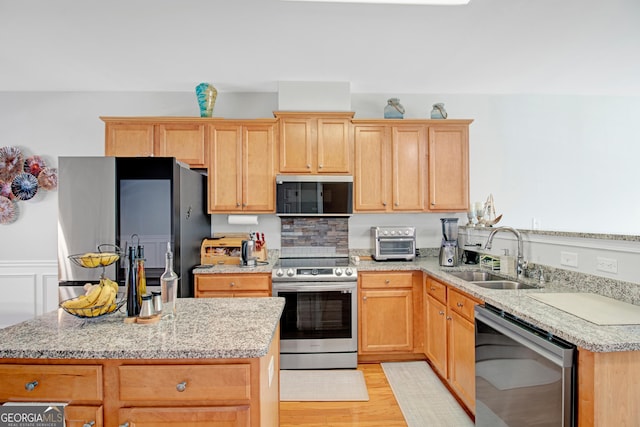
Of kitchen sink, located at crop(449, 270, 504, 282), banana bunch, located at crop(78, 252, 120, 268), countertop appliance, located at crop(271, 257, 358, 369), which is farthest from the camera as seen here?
countertop appliance, located at crop(271, 257, 358, 369)

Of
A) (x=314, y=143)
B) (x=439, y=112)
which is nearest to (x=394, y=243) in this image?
(x=314, y=143)

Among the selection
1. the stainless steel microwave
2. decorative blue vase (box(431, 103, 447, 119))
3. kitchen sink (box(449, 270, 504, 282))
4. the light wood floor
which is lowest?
the light wood floor

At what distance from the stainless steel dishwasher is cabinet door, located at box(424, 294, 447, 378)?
2.06ft

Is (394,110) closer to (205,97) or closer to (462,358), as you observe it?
(205,97)

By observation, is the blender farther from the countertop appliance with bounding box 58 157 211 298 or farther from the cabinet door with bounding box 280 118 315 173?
the countertop appliance with bounding box 58 157 211 298

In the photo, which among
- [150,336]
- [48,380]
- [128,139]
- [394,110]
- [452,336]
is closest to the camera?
[48,380]

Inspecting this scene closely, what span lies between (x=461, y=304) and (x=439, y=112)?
209cm

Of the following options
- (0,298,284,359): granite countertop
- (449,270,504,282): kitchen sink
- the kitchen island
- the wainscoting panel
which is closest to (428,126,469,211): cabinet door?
(449,270,504,282): kitchen sink

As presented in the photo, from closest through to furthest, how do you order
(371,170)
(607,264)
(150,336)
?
(150,336) → (607,264) → (371,170)

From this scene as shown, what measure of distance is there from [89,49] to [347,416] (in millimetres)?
3547

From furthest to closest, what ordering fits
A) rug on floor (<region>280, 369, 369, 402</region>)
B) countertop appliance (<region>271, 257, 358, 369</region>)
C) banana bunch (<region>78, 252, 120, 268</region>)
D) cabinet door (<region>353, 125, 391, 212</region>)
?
cabinet door (<region>353, 125, 391, 212</region>), countertop appliance (<region>271, 257, 358, 369</region>), rug on floor (<region>280, 369, 369, 402</region>), banana bunch (<region>78, 252, 120, 268</region>)

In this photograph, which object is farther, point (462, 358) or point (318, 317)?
point (318, 317)

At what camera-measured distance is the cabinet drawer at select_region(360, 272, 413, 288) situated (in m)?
3.04

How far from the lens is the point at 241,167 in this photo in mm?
3281
